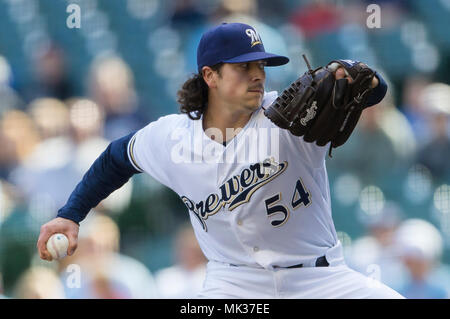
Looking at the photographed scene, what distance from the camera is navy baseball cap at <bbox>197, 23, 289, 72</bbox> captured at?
8.91 feet

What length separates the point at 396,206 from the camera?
466 centimetres

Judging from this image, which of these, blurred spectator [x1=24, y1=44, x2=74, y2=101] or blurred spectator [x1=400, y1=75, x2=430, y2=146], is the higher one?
blurred spectator [x1=24, y1=44, x2=74, y2=101]

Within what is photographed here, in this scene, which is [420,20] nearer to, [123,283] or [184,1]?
[184,1]

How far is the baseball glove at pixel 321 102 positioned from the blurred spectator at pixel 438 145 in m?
2.34

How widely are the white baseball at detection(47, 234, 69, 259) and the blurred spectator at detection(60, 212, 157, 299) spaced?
4.98 feet

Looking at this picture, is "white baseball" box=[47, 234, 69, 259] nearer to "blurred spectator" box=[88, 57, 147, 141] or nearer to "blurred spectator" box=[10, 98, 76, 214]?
"blurred spectator" box=[10, 98, 76, 214]

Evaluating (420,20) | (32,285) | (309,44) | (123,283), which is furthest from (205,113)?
(420,20)

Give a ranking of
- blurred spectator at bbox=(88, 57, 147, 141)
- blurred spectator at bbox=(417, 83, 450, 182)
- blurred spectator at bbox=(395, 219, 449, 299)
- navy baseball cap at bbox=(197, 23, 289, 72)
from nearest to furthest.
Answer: navy baseball cap at bbox=(197, 23, 289, 72) → blurred spectator at bbox=(395, 219, 449, 299) → blurred spectator at bbox=(417, 83, 450, 182) → blurred spectator at bbox=(88, 57, 147, 141)

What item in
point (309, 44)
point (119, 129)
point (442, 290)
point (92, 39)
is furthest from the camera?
point (92, 39)

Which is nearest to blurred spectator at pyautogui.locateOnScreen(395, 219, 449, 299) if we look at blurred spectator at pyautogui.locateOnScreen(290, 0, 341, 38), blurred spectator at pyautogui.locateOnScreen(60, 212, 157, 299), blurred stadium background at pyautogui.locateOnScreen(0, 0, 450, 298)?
blurred stadium background at pyautogui.locateOnScreen(0, 0, 450, 298)

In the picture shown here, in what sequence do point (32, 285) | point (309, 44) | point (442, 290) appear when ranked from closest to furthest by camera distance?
point (442, 290) → point (32, 285) → point (309, 44)

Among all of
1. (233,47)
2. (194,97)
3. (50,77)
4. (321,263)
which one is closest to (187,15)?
(50,77)

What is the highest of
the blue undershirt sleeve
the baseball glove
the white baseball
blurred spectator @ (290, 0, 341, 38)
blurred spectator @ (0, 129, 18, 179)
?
blurred spectator @ (290, 0, 341, 38)
